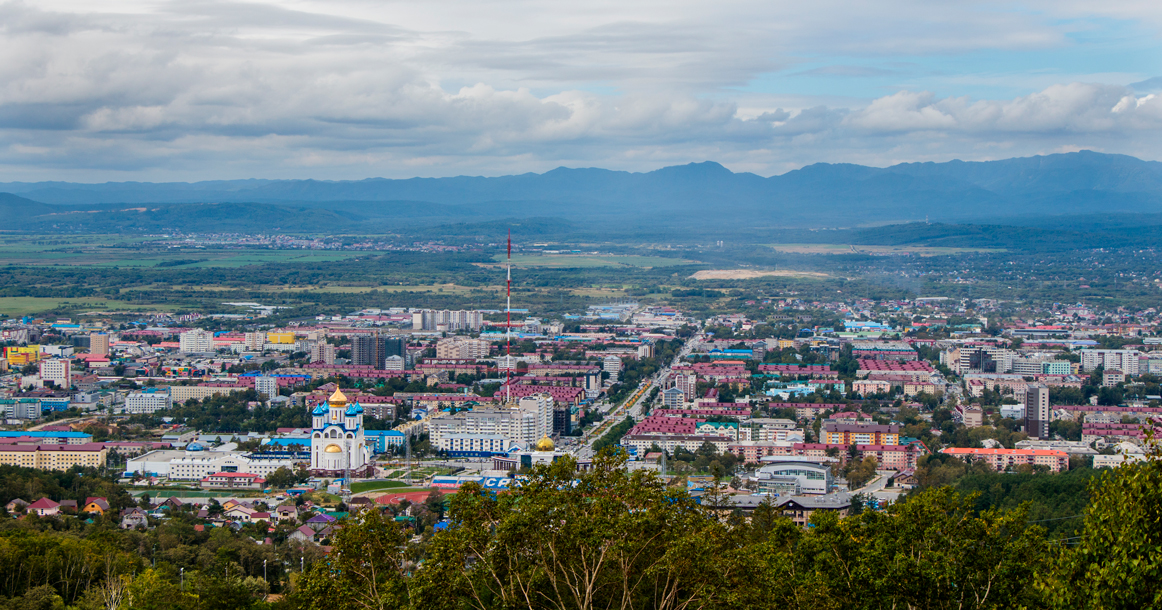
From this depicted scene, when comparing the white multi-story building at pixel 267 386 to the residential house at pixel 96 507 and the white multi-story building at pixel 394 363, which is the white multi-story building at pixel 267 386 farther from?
the residential house at pixel 96 507

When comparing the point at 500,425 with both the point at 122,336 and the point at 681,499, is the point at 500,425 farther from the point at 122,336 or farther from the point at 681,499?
the point at 122,336

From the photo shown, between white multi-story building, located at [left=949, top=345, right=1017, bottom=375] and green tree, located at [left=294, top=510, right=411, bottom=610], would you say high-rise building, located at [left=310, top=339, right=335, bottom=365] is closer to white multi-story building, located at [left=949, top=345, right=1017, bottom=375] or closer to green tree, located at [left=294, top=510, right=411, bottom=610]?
white multi-story building, located at [left=949, top=345, right=1017, bottom=375]

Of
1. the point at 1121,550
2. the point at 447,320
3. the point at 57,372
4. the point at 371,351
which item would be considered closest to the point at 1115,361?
the point at 371,351

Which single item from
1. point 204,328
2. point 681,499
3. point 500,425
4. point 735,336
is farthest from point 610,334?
point 681,499

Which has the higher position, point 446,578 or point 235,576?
point 446,578

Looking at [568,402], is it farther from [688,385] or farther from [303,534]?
[303,534]

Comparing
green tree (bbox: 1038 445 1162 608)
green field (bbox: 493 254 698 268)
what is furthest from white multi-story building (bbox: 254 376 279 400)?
green field (bbox: 493 254 698 268)
